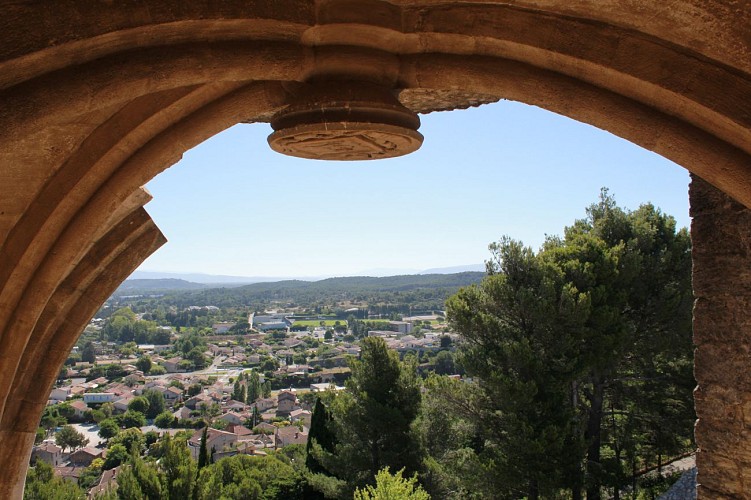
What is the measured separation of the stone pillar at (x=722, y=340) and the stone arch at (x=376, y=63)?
2180mm

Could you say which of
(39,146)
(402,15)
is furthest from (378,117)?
(39,146)

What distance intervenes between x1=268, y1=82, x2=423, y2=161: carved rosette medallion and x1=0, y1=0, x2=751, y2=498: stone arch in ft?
0.20

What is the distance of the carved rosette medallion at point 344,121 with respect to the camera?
68.1 inches

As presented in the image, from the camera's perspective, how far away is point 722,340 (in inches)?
144

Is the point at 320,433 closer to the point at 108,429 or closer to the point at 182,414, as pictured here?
the point at 108,429

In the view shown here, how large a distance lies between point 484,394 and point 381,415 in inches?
104

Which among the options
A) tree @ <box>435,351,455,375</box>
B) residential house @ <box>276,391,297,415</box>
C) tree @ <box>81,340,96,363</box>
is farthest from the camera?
tree @ <box>81,340,96,363</box>

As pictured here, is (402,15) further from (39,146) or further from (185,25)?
(39,146)

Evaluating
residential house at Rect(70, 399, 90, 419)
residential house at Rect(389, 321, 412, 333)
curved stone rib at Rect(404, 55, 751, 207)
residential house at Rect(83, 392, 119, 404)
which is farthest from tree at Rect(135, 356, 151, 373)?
curved stone rib at Rect(404, 55, 751, 207)

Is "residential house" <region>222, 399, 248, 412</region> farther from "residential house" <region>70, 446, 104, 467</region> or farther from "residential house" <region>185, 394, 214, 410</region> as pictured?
"residential house" <region>70, 446, 104, 467</region>

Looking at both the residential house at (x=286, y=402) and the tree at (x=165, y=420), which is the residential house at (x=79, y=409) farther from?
the residential house at (x=286, y=402)

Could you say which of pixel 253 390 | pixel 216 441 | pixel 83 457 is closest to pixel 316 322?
pixel 253 390

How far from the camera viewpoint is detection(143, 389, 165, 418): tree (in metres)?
56.9

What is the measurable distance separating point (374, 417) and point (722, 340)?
9.82 meters
